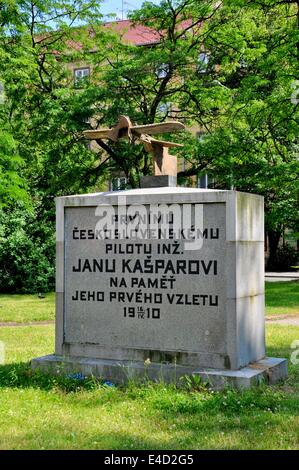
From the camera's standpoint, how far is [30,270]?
22703 millimetres

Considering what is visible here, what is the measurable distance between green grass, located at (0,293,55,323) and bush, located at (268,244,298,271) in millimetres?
19451

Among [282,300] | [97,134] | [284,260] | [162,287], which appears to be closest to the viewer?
[162,287]

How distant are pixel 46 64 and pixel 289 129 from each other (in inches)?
371

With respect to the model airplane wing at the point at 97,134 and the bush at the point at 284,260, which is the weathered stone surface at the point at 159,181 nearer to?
the model airplane wing at the point at 97,134

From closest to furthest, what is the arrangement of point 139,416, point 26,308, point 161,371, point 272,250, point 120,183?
point 139,416, point 161,371, point 26,308, point 120,183, point 272,250

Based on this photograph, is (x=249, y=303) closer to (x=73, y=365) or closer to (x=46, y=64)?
(x=73, y=365)

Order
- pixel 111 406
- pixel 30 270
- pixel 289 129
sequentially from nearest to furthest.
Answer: pixel 111 406, pixel 289 129, pixel 30 270

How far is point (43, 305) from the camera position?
1736 centimetres

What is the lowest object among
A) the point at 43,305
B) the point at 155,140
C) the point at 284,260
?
Result: the point at 43,305

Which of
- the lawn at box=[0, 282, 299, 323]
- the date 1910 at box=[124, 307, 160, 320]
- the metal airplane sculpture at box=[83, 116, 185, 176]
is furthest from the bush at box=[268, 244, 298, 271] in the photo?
the date 1910 at box=[124, 307, 160, 320]

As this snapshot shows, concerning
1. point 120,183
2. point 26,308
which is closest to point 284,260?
point 120,183

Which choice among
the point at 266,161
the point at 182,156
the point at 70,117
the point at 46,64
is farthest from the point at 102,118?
the point at 266,161

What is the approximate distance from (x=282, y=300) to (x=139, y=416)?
12.6m

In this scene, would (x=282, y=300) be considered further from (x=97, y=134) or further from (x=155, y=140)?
(x=155, y=140)
